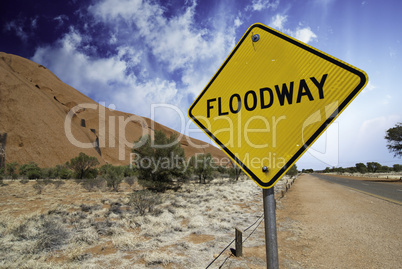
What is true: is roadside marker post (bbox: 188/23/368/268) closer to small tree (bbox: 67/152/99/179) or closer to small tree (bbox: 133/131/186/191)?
small tree (bbox: 133/131/186/191)

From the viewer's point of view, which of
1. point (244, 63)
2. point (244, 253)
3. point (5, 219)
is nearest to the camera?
point (244, 63)

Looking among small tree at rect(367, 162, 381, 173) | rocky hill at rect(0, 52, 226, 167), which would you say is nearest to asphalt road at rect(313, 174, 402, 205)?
rocky hill at rect(0, 52, 226, 167)

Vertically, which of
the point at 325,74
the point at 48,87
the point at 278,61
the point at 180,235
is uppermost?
the point at 48,87

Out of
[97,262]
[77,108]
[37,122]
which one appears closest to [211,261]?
[97,262]

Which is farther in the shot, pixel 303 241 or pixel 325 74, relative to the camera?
pixel 303 241

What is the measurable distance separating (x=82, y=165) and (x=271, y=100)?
35190mm

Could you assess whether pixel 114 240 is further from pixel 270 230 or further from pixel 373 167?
pixel 373 167

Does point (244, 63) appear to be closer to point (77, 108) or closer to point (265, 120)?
point (265, 120)

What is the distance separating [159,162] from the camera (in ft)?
70.2

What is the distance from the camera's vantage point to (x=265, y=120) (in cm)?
132

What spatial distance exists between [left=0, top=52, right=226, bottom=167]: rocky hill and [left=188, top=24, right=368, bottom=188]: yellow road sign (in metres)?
42.7

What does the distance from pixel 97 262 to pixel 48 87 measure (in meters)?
84.6

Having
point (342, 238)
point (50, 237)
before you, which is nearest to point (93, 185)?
point (50, 237)

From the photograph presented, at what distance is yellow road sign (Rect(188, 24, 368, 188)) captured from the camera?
1.13 meters
